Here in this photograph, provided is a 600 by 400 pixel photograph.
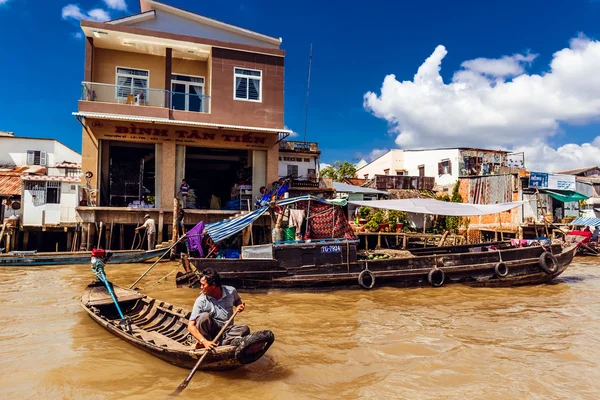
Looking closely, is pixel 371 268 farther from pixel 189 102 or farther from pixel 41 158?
pixel 41 158

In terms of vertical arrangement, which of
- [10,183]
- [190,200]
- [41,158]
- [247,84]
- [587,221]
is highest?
[247,84]

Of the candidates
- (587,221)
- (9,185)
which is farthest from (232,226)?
(587,221)

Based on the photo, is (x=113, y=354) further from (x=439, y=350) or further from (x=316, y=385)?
(x=439, y=350)

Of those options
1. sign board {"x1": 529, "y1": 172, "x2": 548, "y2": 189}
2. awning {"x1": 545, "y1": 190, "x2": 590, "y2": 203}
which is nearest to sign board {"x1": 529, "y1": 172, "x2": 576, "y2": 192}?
sign board {"x1": 529, "y1": 172, "x2": 548, "y2": 189}

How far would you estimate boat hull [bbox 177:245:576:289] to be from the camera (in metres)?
10.0

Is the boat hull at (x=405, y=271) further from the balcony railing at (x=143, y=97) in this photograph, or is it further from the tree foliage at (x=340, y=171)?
the tree foliage at (x=340, y=171)

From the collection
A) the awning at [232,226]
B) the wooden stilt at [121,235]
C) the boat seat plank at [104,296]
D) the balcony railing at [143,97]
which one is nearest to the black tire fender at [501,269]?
the awning at [232,226]

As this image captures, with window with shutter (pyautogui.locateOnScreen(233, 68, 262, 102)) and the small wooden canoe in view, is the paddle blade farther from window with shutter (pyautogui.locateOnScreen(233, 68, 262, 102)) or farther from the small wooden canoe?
window with shutter (pyautogui.locateOnScreen(233, 68, 262, 102))

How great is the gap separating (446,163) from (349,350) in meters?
25.7

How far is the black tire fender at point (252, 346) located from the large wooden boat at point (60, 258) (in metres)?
11.3

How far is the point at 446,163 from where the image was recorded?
1158 inches

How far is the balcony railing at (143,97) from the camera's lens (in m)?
16.2

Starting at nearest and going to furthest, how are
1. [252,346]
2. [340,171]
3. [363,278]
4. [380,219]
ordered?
[252,346] < [363,278] < [380,219] < [340,171]

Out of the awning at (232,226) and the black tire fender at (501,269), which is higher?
the awning at (232,226)
